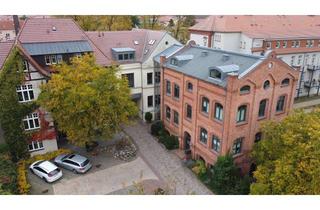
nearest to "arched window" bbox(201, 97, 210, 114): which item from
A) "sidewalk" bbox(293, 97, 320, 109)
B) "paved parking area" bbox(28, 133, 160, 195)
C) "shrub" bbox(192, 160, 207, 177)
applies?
"shrub" bbox(192, 160, 207, 177)

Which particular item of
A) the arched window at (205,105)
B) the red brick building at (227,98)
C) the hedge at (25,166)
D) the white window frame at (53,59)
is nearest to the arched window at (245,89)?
the red brick building at (227,98)

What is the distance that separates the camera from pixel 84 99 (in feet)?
84.5

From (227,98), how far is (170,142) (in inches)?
428

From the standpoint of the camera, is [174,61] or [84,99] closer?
[84,99]

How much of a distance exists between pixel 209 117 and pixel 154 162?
7946mm

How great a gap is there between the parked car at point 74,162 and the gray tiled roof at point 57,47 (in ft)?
37.2

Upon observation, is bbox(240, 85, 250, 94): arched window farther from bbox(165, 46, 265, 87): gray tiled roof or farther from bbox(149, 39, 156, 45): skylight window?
bbox(149, 39, 156, 45): skylight window

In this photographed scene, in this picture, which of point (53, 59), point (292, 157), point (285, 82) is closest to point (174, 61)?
point (285, 82)

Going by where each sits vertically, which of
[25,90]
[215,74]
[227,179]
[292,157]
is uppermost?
[215,74]

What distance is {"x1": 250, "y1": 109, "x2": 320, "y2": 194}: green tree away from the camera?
1759 centimetres

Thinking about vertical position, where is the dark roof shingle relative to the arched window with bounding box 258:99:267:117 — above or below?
above

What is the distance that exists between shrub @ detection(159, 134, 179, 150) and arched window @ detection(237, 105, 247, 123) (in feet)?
31.4

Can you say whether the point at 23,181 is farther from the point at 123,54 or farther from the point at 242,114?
the point at 242,114

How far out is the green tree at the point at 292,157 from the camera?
57.7 feet
